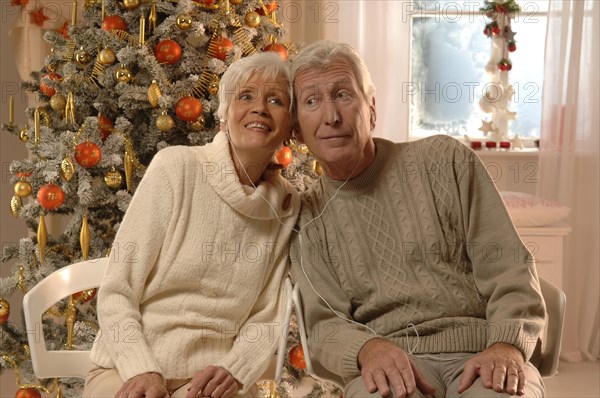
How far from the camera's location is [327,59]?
1.87 meters

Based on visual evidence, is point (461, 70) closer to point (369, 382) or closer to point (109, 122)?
point (109, 122)

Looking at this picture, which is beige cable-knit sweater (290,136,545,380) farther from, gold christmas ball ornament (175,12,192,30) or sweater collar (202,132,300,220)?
gold christmas ball ornament (175,12,192,30)

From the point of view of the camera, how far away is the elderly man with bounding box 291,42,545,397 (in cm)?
176

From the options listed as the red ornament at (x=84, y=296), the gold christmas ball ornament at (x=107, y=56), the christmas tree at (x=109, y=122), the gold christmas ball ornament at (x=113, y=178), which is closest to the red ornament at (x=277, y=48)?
the christmas tree at (x=109, y=122)

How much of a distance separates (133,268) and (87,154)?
797mm

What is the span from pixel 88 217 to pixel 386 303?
125 centimetres

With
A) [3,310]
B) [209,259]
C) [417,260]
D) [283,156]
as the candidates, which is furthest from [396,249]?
[3,310]

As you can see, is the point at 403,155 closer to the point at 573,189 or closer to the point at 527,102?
the point at 573,189

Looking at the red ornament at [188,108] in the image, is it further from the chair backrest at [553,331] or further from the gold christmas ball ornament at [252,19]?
the chair backrest at [553,331]

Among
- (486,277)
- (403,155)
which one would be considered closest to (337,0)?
(403,155)

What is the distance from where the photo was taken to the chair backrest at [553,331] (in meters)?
1.82

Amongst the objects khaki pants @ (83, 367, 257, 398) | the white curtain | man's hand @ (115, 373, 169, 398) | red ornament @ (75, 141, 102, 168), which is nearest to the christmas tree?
red ornament @ (75, 141, 102, 168)

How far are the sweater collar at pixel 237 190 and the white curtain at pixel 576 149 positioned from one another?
8.06 feet

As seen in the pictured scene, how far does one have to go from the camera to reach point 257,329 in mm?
1865
